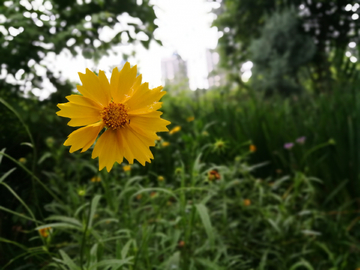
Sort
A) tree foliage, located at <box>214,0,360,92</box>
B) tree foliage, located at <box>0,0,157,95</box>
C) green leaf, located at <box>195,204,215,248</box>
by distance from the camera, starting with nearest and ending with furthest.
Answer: green leaf, located at <box>195,204,215,248</box>
tree foliage, located at <box>0,0,157,95</box>
tree foliage, located at <box>214,0,360,92</box>

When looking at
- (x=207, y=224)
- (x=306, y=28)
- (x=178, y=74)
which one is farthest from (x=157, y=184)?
(x=306, y=28)

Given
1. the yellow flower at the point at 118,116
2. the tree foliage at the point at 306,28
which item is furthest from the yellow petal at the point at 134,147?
the tree foliage at the point at 306,28

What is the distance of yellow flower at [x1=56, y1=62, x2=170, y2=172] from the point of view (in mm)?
441

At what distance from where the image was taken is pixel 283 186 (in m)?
1.73

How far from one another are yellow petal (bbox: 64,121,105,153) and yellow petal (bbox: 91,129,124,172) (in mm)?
15

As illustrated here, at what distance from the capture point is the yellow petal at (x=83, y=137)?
1.38 ft

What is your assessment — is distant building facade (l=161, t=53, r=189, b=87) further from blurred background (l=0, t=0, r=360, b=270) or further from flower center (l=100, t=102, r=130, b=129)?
flower center (l=100, t=102, r=130, b=129)

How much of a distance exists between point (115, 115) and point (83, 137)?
62mm

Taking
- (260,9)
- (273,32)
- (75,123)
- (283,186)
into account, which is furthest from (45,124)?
(260,9)

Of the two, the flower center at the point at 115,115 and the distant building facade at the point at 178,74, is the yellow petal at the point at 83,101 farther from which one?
the distant building facade at the point at 178,74

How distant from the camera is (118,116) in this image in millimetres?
470

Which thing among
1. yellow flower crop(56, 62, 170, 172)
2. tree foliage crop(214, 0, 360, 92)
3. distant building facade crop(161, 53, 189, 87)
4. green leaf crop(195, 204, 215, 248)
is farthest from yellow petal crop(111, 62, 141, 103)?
tree foliage crop(214, 0, 360, 92)

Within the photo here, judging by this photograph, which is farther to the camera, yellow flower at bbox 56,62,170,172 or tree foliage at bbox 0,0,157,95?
tree foliage at bbox 0,0,157,95

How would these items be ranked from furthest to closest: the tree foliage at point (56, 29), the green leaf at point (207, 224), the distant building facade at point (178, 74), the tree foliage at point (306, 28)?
the tree foliage at point (306, 28) → the distant building facade at point (178, 74) → the tree foliage at point (56, 29) → the green leaf at point (207, 224)
